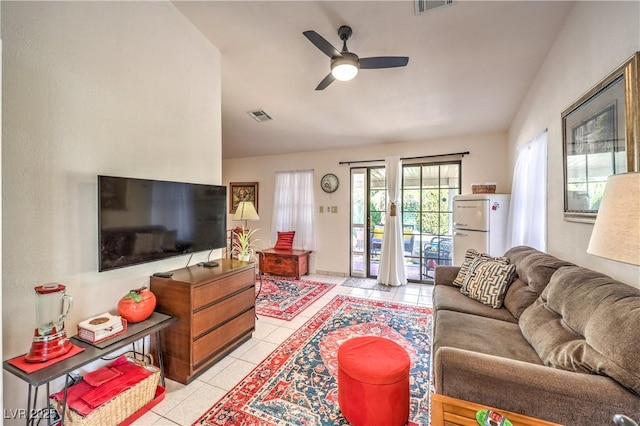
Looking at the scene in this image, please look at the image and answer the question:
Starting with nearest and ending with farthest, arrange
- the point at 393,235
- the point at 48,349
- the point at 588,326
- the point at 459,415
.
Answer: the point at 459,415
the point at 588,326
the point at 48,349
the point at 393,235

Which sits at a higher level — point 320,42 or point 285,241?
point 320,42

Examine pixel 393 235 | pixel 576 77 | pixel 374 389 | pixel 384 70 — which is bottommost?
pixel 374 389

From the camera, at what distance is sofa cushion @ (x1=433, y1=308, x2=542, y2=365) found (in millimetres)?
1603

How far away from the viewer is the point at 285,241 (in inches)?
214

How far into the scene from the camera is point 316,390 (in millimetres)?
1958

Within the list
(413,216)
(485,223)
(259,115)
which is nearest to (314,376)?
(485,223)

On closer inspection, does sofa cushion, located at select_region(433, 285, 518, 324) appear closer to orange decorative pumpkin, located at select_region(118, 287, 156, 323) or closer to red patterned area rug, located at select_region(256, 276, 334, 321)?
red patterned area rug, located at select_region(256, 276, 334, 321)

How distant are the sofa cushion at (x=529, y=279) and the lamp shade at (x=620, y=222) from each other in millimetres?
1333

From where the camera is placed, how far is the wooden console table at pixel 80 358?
51.4 inches

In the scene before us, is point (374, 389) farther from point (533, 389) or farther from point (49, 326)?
point (49, 326)

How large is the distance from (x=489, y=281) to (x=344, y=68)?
2.22 meters

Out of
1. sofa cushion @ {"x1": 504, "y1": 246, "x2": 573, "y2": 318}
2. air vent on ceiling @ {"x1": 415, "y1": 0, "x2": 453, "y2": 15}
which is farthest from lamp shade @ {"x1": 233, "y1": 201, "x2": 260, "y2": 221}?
sofa cushion @ {"x1": 504, "y1": 246, "x2": 573, "y2": 318}

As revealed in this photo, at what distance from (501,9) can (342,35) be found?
122cm

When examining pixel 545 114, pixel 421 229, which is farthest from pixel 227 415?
pixel 421 229
